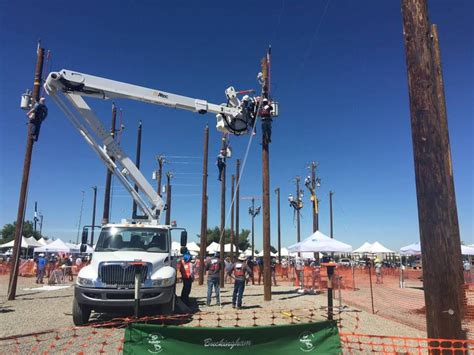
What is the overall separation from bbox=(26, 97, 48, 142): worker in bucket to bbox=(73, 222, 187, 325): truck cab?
5.05m

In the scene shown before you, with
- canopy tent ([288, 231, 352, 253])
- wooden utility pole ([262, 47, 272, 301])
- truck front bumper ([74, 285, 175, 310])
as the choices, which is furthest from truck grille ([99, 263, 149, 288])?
canopy tent ([288, 231, 352, 253])

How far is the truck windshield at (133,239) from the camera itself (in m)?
9.91

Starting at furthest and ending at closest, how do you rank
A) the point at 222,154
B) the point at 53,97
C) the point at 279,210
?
1. the point at 279,210
2. the point at 222,154
3. the point at 53,97

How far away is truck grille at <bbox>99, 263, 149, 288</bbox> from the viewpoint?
875 centimetres

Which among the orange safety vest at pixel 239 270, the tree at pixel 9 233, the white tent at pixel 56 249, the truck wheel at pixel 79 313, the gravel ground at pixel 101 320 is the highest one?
the tree at pixel 9 233

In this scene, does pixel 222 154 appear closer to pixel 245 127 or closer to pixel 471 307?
pixel 245 127

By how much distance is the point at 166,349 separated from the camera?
4285 millimetres

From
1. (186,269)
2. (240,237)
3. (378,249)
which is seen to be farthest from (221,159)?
(240,237)

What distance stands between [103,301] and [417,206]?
7.12 meters

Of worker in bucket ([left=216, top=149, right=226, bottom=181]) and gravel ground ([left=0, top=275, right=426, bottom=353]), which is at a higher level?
worker in bucket ([left=216, top=149, right=226, bottom=181])

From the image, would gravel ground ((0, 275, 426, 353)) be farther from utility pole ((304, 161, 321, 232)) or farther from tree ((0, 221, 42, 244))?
tree ((0, 221, 42, 244))

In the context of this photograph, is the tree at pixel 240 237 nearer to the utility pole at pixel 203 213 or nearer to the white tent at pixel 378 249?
the white tent at pixel 378 249

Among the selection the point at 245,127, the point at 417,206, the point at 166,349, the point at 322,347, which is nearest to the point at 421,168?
the point at 417,206

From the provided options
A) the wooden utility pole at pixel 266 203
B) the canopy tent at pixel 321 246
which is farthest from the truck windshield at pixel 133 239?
the canopy tent at pixel 321 246
